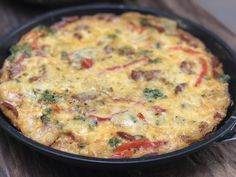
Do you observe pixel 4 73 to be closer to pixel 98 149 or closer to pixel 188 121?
pixel 98 149

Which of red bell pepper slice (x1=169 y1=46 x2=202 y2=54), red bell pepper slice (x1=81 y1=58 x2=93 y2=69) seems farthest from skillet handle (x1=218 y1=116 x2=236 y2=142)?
red bell pepper slice (x1=81 y1=58 x2=93 y2=69)

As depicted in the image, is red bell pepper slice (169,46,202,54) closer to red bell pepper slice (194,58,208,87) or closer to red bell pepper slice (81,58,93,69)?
red bell pepper slice (194,58,208,87)

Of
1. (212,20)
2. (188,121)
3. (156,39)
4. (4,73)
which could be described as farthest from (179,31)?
(4,73)

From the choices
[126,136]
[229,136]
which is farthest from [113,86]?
[229,136]

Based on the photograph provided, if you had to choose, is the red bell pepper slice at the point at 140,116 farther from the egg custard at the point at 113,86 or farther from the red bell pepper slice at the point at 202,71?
the red bell pepper slice at the point at 202,71

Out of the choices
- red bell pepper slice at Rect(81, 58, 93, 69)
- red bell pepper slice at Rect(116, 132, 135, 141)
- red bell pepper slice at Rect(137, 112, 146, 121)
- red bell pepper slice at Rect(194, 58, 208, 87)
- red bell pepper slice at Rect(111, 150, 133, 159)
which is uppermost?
red bell pepper slice at Rect(81, 58, 93, 69)

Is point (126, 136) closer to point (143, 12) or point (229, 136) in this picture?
point (229, 136)

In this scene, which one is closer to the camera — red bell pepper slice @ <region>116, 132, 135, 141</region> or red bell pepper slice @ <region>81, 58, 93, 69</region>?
red bell pepper slice @ <region>116, 132, 135, 141</region>
